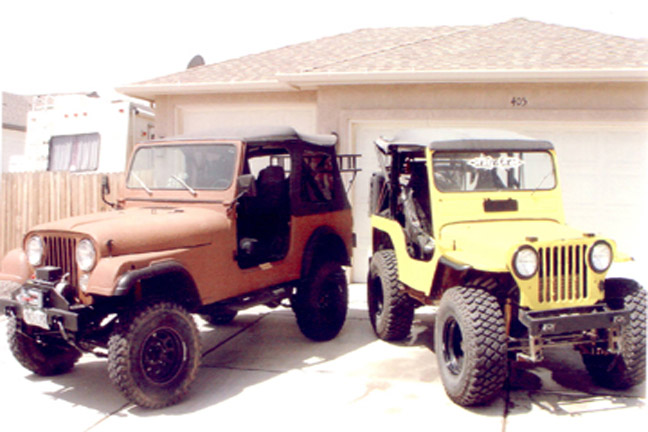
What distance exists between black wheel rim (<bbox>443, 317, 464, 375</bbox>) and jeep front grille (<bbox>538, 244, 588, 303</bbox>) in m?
0.70

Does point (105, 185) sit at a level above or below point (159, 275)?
above

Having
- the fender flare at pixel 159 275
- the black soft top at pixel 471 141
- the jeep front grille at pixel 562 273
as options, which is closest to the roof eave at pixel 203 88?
the black soft top at pixel 471 141

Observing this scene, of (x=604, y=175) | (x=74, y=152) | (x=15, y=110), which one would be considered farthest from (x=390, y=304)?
(x=15, y=110)

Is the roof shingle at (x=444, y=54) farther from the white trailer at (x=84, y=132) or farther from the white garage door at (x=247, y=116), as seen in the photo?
the white trailer at (x=84, y=132)

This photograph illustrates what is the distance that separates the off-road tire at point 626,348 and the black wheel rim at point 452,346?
3.44ft

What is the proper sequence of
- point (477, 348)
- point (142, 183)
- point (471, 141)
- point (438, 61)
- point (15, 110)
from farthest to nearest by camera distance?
point (15, 110), point (438, 61), point (142, 183), point (471, 141), point (477, 348)

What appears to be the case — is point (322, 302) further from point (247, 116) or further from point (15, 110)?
point (15, 110)

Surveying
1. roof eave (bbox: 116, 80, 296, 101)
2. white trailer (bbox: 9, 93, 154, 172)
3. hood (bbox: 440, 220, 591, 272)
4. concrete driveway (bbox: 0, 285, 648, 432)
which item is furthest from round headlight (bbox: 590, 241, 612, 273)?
white trailer (bbox: 9, 93, 154, 172)

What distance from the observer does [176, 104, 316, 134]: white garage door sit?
10.0 m

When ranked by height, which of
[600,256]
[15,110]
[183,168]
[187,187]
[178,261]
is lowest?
[178,261]

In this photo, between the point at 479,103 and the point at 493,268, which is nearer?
the point at 493,268

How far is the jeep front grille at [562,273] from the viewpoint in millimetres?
4434

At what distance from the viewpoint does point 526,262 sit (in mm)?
4363

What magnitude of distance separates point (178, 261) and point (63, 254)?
88cm
